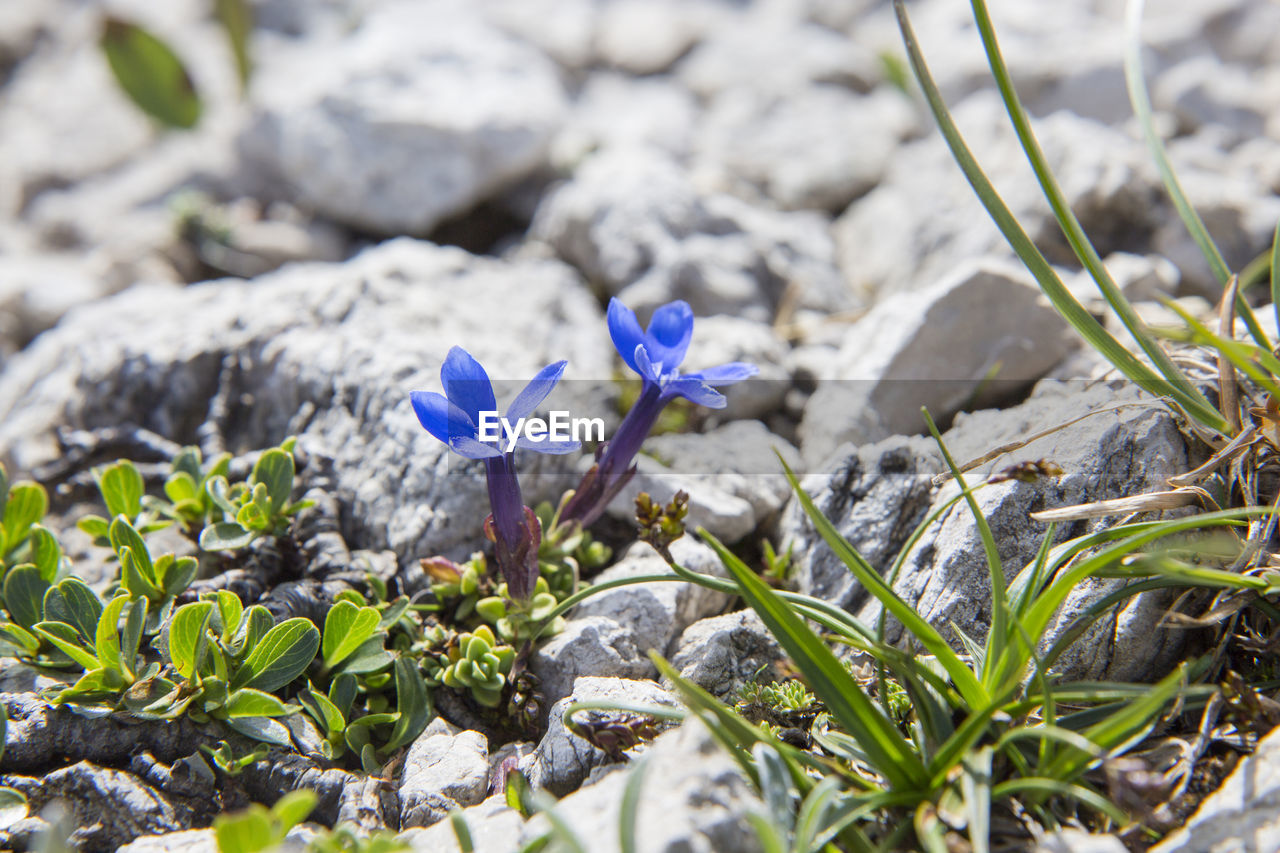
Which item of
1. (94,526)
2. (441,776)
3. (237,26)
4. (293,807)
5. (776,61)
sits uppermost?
(237,26)

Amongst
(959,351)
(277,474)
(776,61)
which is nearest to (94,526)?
(277,474)

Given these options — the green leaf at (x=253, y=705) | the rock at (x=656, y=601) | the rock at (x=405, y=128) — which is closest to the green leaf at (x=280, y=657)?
the green leaf at (x=253, y=705)

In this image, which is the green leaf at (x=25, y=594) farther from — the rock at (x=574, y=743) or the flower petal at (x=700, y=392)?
the flower petal at (x=700, y=392)

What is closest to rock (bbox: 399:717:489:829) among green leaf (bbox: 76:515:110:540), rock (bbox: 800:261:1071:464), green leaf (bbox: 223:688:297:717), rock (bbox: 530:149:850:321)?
green leaf (bbox: 223:688:297:717)

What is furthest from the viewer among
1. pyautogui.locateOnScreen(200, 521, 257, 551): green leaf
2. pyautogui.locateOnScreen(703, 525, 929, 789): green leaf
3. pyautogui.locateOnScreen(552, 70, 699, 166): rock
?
pyautogui.locateOnScreen(552, 70, 699, 166): rock

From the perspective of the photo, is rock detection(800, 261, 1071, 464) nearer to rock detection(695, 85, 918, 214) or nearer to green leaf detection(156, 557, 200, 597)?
rock detection(695, 85, 918, 214)

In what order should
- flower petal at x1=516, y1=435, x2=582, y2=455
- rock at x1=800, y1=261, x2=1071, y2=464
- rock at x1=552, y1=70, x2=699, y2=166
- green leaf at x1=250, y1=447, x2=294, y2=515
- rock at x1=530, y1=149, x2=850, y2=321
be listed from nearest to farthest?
flower petal at x1=516, y1=435, x2=582, y2=455
green leaf at x1=250, y1=447, x2=294, y2=515
rock at x1=800, y1=261, x2=1071, y2=464
rock at x1=530, y1=149, x2=850, y2=321
rock at x1=552, y1=70, x2=699, y2=166

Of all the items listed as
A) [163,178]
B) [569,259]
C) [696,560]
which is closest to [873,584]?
[696,560]

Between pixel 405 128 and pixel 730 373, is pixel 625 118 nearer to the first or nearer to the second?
pixel 405 128
